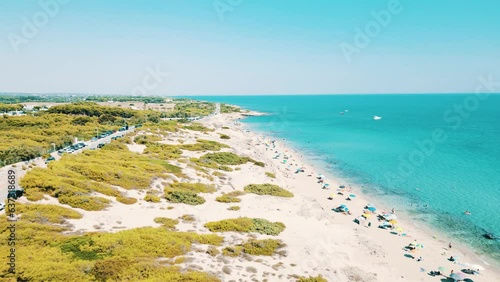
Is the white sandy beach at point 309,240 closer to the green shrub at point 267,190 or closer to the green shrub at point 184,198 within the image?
the green shrub at point 184,198

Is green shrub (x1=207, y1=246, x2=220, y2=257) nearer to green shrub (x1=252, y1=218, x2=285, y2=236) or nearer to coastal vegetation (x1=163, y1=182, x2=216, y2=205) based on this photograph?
green shrub (x1=252, y1=218, x2=285, y2=236)

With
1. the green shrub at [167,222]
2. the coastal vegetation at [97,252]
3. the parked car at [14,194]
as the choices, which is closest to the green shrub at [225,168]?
the green shrub at [167,222]

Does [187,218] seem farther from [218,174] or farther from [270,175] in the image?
[270,175]

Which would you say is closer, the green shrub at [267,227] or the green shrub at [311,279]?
the green shrub at [311,279]

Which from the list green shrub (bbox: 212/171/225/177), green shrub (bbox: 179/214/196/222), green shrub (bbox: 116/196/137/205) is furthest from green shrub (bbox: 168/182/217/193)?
green shrub (bbox: 179/214/196/222)

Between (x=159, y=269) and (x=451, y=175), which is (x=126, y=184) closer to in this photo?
(x=159, y=269)
